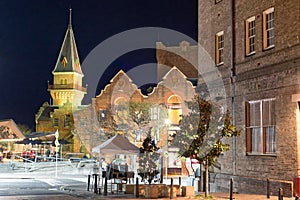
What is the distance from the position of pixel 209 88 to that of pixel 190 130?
297 inches

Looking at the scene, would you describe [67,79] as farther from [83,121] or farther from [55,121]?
[83,121]

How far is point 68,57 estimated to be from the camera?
96.6 meters

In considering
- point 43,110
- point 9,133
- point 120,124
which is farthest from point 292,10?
point 43,110

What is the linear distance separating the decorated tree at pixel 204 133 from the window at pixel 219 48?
6724 mm

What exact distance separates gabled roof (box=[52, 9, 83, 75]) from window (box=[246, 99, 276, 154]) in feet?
250

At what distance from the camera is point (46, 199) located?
18.6 m

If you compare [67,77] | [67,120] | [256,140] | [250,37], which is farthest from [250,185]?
[67,77]

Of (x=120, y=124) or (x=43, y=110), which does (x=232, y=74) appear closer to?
(x=120, y=124)

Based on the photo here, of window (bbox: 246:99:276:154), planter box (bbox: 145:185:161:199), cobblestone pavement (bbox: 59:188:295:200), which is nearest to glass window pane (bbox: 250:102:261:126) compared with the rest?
window (bbox: 246:99:276:154)

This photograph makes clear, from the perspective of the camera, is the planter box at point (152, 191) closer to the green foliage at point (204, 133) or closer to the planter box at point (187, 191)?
the planter box at point (187, 191)

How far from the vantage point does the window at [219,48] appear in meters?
24.8

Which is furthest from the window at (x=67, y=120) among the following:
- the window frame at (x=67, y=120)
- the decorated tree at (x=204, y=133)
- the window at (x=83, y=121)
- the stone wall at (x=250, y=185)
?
the decorated tree at (x=204, y=133)

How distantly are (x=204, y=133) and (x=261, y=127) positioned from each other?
3775mm

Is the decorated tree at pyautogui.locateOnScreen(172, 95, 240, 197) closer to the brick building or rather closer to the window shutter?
the brick building
